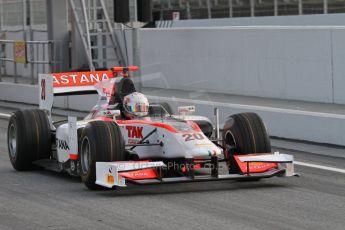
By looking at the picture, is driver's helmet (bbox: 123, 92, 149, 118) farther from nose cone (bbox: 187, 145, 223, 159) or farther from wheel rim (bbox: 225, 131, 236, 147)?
nose cone (bbox: 187, 145, 223, 159)

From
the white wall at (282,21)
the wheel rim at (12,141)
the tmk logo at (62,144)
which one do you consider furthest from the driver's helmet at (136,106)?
the white wall at (282,21)

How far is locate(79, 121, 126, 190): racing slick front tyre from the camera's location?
441 inches

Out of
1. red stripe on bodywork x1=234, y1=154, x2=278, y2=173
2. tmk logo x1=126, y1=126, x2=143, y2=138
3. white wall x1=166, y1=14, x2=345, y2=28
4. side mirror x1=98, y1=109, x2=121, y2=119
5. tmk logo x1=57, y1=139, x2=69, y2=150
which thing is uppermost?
white wall x1=166, y1=14, x2=345, y2=28

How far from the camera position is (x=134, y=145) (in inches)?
456

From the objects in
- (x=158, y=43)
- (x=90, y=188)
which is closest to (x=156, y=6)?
(x=158, y=43)

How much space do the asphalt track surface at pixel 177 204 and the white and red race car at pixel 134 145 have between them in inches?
7.7

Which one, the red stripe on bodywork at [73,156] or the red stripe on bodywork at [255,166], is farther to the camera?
the red stripe on bodywork at [73,156]

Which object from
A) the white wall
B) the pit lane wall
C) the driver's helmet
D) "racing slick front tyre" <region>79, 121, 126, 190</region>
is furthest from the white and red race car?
the white wall

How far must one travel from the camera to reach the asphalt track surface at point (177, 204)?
9430 millimetres

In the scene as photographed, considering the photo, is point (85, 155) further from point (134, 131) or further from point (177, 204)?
point (177, 204)

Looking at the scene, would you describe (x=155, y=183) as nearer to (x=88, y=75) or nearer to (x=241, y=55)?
(x=88, y=75)

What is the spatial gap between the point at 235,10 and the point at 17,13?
8774 millimetres

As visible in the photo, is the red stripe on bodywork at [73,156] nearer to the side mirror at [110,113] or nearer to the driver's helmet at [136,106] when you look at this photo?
the side mirror at [110,113]

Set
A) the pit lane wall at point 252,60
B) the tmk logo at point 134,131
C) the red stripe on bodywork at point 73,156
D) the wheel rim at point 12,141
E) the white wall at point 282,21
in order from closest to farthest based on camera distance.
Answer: the tmk logo at point 134,131
the red stripe on bodywork at point 73,156
the wheel rim at point 12,141
the pit lane wall at point 252,60
the white wall at point 282,21
